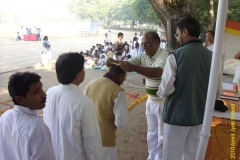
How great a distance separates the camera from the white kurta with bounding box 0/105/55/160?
1.46 m

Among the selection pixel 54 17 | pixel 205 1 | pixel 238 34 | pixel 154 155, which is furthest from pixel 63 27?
pixel 154 155

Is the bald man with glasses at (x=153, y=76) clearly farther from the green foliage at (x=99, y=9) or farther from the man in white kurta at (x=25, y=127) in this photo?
the green foliage at (x=99, y=9)

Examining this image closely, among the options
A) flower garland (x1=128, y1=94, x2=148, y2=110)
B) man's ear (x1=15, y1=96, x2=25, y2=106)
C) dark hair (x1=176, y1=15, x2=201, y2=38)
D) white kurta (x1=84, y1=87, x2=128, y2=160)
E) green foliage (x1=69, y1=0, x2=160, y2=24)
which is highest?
green foliage (x1=69, y1=0, x2=160, y2=24)

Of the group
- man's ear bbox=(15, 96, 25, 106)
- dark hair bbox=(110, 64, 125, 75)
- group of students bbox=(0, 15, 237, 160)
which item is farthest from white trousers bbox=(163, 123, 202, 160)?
man's ear bbox=(15, 96, 25, 106)

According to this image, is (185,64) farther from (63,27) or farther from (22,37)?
(63,27)

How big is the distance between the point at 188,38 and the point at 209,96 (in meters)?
0.77

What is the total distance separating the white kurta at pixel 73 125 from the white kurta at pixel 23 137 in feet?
1.00

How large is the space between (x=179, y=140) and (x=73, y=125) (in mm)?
1251

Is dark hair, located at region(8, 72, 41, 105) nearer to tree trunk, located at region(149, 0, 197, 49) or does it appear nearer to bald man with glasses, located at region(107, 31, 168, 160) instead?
bald man with glasses, located at region(107, 31, 168, 160)

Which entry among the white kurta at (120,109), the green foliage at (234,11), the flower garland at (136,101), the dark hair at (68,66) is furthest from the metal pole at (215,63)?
the green foliage at (234,11)

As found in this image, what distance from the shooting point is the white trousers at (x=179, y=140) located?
8.27 ft

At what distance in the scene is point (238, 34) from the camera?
8.70 metres

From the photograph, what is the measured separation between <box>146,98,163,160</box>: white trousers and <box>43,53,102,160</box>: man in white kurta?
1.37 m

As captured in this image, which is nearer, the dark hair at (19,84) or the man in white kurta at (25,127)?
the man in white kurta at (25,127)
